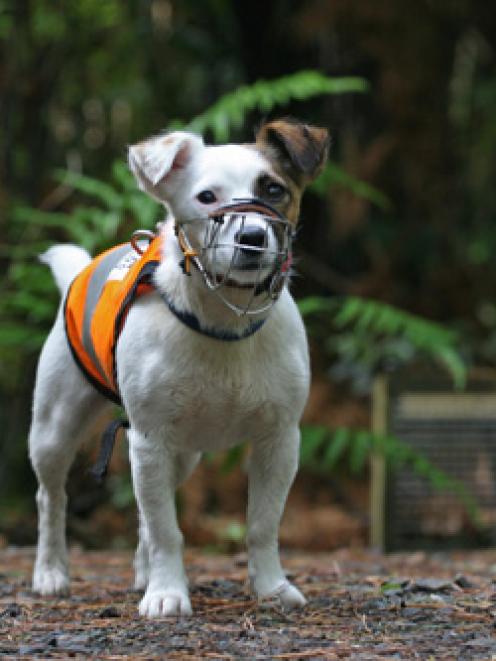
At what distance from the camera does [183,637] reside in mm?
3588

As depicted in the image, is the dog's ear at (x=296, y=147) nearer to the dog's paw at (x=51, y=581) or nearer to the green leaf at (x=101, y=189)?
the dog's paw at (x=51, y=581)

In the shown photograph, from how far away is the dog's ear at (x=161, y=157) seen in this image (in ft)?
12.9

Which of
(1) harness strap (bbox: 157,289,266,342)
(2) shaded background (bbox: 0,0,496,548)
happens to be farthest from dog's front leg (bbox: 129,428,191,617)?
(2) shaded background (bbox: 0,0,496,548)

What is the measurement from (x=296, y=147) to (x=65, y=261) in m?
1.87

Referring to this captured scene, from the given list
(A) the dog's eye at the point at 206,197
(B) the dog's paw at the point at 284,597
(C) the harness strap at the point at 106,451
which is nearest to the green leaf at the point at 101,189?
(C) the harness strap at the point at 106,451

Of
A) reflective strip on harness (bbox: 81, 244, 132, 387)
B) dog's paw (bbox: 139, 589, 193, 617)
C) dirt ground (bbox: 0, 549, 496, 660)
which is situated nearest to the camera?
dirt ground (bbox: 0, 549, 496, 660)

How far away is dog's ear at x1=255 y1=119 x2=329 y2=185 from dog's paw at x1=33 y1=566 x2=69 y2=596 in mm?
2092

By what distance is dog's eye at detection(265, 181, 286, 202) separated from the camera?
12.8ft

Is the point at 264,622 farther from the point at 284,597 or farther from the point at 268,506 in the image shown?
the point at 268,506

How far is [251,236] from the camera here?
11.9 ft

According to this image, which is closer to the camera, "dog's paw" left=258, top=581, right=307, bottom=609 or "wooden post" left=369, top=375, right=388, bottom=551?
"dog's paw" left=258, top=581, right=307, bottom=609

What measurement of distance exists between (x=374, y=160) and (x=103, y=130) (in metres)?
4.16

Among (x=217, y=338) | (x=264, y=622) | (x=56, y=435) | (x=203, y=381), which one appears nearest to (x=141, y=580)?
(x=56, y=435)

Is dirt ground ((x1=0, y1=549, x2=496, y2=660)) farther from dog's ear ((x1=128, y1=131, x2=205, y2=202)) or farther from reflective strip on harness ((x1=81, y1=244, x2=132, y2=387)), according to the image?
dog's ear ((x1=128, y1=131, x2=205, y2=202))
